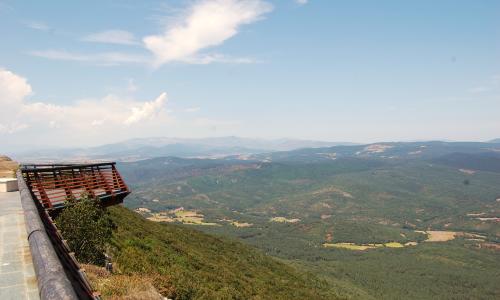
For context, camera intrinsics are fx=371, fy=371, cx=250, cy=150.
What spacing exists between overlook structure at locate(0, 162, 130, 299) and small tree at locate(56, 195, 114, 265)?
1502 mm

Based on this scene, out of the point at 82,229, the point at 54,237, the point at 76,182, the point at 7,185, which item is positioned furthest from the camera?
the point at 76,182

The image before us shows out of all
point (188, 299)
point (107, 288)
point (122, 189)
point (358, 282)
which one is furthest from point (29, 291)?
point (358, 282)

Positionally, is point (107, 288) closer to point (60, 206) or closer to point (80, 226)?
point (80, 226)

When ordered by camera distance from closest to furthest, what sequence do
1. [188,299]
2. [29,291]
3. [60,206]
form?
[29,291] < [60,206] < [188,299]

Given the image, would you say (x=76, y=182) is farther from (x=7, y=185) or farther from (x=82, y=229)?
(x=82, y=229)

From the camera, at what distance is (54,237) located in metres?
11.0

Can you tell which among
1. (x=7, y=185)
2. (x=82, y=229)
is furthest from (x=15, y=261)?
(x=7, y=185)

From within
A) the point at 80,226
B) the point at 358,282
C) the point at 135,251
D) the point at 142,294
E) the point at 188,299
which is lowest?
the point at 358,282

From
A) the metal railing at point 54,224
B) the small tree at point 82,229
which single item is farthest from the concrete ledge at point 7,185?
the small tree at point 82,229

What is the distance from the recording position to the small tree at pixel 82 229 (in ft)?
59.4

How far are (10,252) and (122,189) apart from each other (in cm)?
1640

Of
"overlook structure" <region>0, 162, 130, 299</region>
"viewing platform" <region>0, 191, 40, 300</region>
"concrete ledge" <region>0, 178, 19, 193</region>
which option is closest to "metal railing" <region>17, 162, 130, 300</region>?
"overlook structure" <region>0, 162, 130, 299</region>

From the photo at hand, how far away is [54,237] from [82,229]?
7796 mm

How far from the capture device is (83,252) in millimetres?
18375
